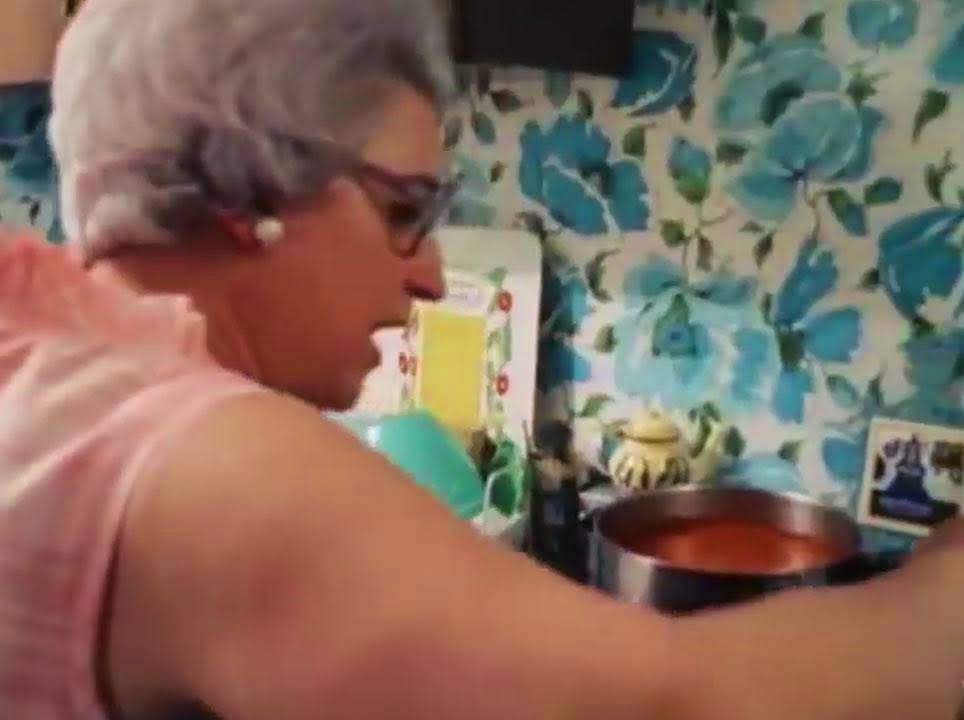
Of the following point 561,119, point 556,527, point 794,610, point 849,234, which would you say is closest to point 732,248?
point 849,234

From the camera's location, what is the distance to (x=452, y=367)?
1.67m

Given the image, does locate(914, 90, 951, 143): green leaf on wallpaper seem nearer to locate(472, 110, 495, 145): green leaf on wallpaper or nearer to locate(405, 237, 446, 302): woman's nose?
locate(472, 110, 495, 145): green leaf on wallpaper

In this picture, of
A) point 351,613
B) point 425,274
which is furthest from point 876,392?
point 351,613

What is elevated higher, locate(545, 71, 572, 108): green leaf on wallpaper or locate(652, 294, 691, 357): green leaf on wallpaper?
locate(545, 71, 572, 108): green leaf on wallpaper

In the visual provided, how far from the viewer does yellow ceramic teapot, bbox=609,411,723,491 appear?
1530mm

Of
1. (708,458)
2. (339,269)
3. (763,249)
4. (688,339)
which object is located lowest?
(708,458)

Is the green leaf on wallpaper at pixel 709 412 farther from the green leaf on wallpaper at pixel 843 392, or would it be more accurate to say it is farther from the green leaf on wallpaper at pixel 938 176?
the green leaf on wallpaper at pixel 938 176

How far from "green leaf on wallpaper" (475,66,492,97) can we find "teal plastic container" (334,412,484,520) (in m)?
0.36

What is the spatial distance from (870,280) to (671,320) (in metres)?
0.21

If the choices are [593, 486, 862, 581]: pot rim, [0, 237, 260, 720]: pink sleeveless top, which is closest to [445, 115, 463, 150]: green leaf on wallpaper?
[593, 486, 862, 581]: pot rim

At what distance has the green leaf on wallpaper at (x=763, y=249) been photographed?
59.3 inches

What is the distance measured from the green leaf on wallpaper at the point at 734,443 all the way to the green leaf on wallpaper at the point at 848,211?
239 millimetres

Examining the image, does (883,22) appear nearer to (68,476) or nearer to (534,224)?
(534,224)

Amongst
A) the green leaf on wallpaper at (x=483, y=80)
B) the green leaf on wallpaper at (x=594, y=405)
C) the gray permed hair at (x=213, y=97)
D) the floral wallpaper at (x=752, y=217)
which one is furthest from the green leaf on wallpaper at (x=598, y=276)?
the gray permed hair at (x=213, y=97)
